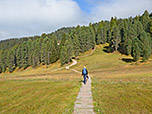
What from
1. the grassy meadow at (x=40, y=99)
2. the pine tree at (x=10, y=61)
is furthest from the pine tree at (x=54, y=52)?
the grassy meadow at (x=40, y=99)

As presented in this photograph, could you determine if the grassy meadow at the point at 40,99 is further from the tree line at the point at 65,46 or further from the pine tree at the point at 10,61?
the pine tree at the point at 10,61

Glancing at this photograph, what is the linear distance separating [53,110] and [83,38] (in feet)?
277

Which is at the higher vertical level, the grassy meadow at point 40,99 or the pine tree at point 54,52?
the pine tree at point 54,52

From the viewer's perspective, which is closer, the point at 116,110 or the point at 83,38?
the point at 116,110

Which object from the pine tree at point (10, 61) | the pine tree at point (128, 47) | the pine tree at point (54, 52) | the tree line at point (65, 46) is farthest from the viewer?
the pine tree at point (10, 61)

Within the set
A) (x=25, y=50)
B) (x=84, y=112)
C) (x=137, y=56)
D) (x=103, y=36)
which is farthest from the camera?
(x=103, y=36)

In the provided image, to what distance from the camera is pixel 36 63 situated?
294 ft

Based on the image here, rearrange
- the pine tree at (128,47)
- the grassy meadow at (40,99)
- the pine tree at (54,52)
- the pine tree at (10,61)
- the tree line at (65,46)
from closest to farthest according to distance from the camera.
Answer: the grassy meadow at (40,99), the tree line at (65,46), the pine tree at (128,47), the pine tree at (54,52), the pine tree at (10,61)

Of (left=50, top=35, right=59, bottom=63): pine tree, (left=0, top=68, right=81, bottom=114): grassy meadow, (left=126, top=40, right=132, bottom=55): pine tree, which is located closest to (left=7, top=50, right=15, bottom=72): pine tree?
Result: (left=50, top=35, right=59, bottom=63): pine tree

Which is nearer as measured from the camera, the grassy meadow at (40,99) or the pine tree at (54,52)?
the grassy meadow at (40,99)

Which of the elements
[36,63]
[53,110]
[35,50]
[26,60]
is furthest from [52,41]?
[53,110]

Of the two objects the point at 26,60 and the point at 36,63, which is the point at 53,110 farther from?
the point at 26,60

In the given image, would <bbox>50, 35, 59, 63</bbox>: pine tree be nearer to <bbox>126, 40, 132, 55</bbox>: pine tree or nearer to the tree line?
A: the tree line

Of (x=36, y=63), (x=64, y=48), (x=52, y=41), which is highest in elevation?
(x=52, y=41)
